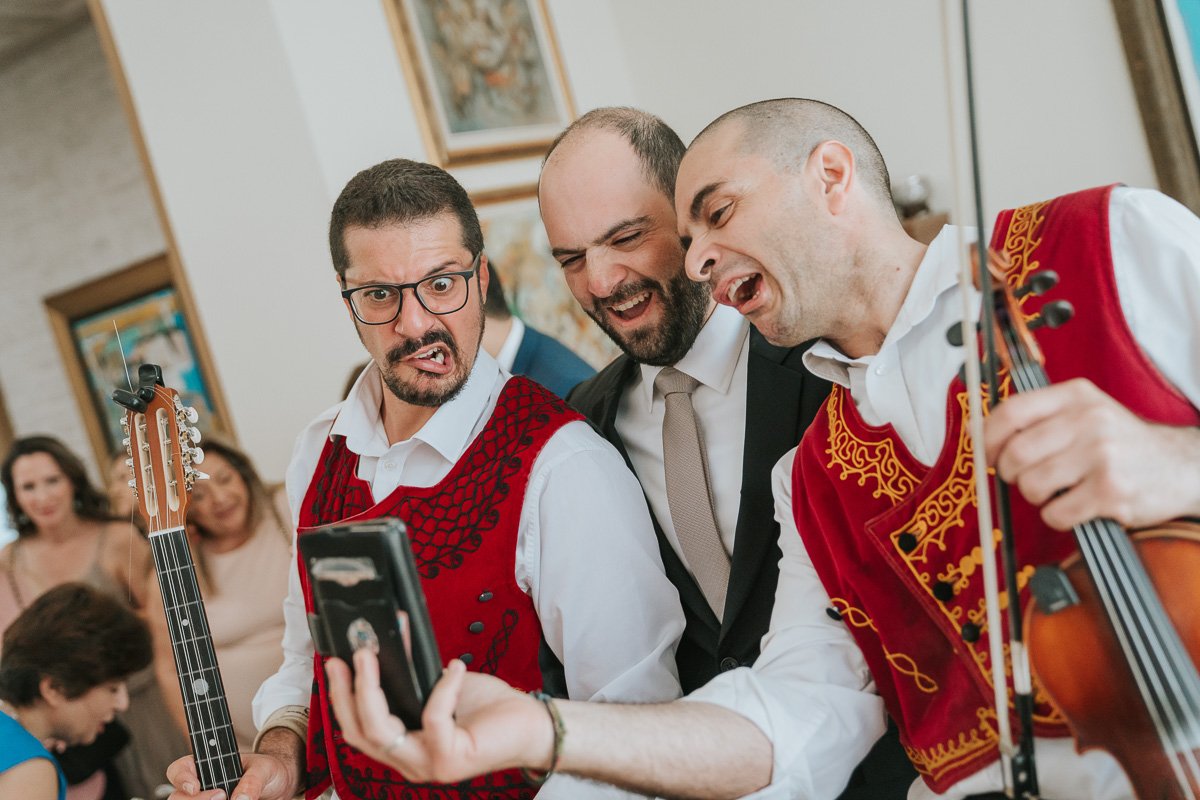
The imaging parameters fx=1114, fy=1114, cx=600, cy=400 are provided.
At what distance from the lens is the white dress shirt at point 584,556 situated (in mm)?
1768

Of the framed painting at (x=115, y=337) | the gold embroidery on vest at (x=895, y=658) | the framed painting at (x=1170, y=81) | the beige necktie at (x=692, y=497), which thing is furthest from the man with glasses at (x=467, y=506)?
the framed painting at (x=115, y=337)

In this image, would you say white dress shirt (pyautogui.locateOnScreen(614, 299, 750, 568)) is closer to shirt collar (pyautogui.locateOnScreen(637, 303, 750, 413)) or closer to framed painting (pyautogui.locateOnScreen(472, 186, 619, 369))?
shirt collar (pyautogui.locateOnScreen(637, 303, 750, 413))

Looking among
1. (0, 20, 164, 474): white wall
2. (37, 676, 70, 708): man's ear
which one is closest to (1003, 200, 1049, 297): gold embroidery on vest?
(37, 676, 70, 708): man's ear

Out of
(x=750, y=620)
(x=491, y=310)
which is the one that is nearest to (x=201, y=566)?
(x=491, y=310)

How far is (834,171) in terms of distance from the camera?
169 centimetres

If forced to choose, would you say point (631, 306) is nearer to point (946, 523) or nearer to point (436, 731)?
point (946, 523)

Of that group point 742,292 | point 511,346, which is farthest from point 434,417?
point 511,346

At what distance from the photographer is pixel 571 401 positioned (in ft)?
8.13

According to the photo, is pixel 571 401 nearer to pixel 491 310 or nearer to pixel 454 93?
pixel 491 310

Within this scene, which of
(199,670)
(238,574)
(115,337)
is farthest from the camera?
(115,337)

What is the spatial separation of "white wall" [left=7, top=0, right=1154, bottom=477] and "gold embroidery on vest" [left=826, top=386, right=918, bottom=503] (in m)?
2.55

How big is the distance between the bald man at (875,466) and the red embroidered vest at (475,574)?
37 cm

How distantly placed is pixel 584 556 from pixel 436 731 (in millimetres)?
600

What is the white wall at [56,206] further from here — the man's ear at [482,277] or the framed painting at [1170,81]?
the framed painting at [1170,81]
